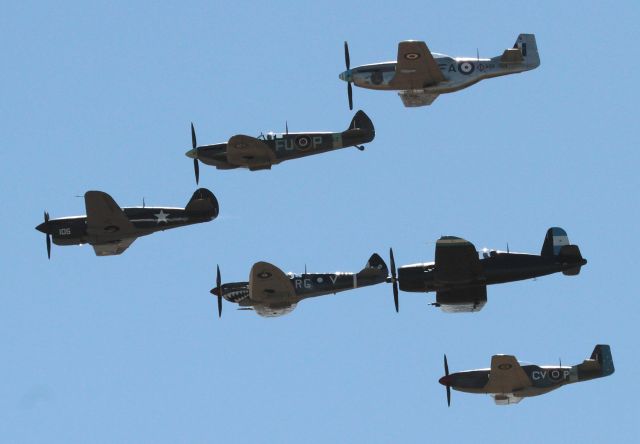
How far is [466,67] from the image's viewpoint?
7506cm

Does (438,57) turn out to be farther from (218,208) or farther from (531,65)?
(218,208)

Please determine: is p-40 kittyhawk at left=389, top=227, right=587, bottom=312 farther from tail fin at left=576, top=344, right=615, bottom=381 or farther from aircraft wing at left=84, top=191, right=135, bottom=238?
aircraft wing at left=84, top=191, right=135, bottom=238

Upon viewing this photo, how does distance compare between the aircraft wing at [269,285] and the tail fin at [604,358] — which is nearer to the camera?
the aircraft wing at [269,285]

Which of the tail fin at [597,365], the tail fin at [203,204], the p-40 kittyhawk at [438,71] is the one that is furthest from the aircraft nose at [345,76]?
the tail fin at [597,365]

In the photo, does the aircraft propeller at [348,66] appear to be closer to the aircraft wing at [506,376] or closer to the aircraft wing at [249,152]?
the aircraft wing at [249,152]

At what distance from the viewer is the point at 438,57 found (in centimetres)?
7506

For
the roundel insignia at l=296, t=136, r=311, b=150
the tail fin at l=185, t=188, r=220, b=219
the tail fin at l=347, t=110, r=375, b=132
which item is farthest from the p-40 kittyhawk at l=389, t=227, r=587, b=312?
the tail fin at l=185, t=188, r=220, b=219

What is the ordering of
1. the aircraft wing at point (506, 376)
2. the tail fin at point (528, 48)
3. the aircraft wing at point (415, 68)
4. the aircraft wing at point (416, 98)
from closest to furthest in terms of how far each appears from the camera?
the aircraft wing at point (415, 68), the aircraft wing at point (506, 376), the tail fin at point (528, 48), the aircraft wing at point (416, 98)

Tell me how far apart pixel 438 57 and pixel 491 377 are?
14541 millimetres

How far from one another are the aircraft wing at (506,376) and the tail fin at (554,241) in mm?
5141

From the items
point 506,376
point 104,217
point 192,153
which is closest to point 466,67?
point 192,153

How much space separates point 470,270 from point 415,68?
9.90 m

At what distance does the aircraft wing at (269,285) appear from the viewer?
230 feet

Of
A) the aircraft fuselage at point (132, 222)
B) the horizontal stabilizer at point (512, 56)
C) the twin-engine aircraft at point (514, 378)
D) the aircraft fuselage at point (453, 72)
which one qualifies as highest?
the horizontal stabilizer at point (512, 56)
